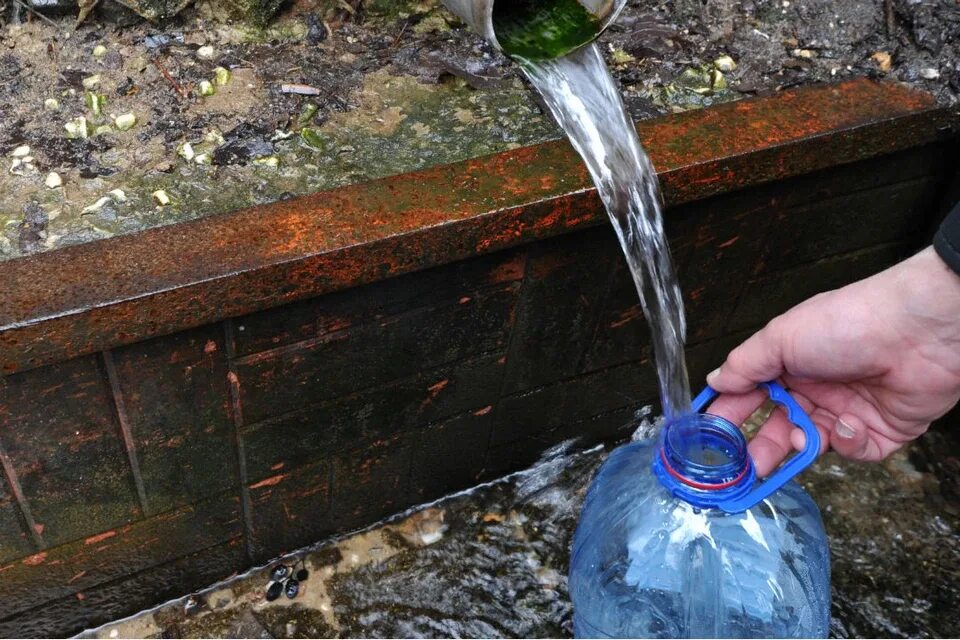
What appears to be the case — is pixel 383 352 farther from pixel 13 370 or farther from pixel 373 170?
pixel 13 370

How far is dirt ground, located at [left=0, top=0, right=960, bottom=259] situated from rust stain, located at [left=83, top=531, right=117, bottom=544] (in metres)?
0.85

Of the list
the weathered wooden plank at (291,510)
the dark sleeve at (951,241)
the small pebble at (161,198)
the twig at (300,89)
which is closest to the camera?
the dark sleeve at (951,241)

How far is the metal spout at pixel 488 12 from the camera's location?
81.5 inches

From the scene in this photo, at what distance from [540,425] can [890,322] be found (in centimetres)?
131

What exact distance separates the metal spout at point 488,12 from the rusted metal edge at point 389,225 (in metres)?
0.34

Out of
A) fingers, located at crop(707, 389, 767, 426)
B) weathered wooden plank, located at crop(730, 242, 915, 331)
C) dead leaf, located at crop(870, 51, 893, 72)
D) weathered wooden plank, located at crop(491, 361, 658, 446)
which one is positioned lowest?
weathered wooden plank, located at crop(491, 361, 658, 446)

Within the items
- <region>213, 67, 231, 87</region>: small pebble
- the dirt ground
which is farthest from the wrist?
<region>213, 67, 231, 87</region>: small pebble

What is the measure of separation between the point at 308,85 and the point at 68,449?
1.16 metres

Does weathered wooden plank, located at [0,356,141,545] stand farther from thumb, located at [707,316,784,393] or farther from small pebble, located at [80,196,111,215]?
thumb, located at [707,316,784,393]

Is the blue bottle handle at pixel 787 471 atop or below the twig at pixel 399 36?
below

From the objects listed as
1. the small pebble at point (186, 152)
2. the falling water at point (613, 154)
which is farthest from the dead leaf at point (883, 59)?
the small pebble at point (186, 152)

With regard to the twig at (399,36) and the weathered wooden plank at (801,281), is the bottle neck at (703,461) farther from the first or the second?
the twig at (399,36)

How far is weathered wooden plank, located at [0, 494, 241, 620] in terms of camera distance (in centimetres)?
251

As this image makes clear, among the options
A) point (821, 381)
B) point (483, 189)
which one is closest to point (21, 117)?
point (483, 189)
